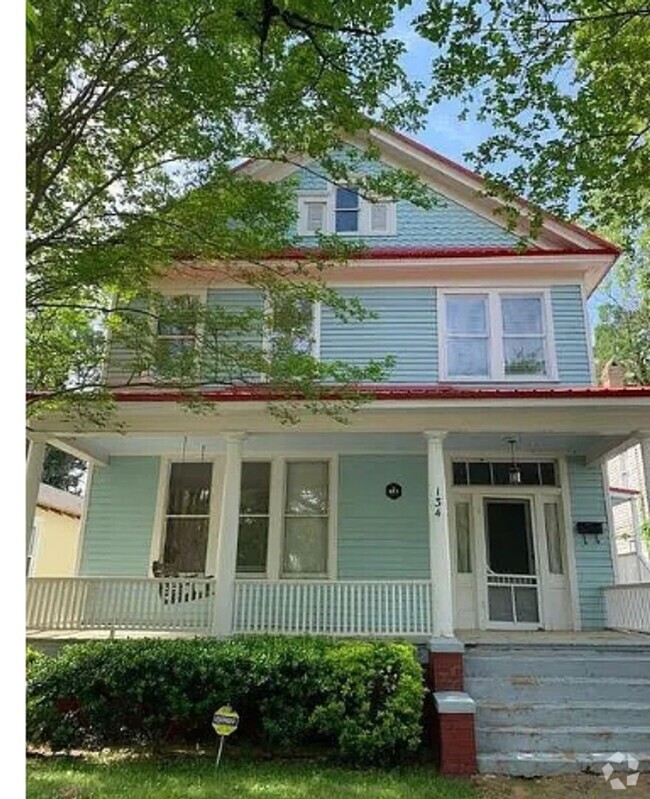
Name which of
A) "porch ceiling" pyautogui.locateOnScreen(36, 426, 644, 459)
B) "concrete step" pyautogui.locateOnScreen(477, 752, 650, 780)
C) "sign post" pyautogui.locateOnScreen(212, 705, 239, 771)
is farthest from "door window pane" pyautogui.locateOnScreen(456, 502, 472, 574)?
"sign post" pyautogui.locateOnScreen(212, 705, 239, 771)

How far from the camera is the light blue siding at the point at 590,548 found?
9734 mm

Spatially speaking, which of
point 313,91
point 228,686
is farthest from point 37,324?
point 228,686

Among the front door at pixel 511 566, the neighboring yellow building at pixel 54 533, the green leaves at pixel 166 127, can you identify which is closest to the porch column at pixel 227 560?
the green leaves at pixel 166 127

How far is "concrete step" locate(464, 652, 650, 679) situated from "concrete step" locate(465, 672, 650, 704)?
5.4 inches

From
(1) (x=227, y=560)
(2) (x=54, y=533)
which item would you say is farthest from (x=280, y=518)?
(2) (x=54, y=533)

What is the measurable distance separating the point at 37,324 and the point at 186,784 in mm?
5021

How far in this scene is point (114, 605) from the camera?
28.2 ft

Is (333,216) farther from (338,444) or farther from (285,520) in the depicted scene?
(285,520)

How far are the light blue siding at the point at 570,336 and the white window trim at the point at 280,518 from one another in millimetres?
4211

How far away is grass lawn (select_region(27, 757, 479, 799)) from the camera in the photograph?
5.36 m

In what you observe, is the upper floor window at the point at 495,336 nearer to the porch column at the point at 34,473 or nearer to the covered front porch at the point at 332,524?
the covered front porch at the point at 332,524

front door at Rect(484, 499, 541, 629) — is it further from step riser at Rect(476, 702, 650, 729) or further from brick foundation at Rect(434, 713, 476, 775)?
brick foundation at Rect(434, 713, 476, 775)

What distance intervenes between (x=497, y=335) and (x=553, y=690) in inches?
233

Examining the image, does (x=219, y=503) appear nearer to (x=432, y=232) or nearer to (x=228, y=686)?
(x=228, y=686)
